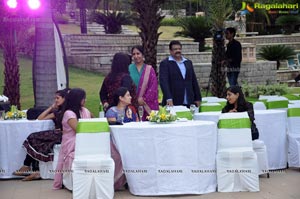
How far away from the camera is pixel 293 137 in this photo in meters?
9.77

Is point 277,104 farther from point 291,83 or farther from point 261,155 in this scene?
point 291,83

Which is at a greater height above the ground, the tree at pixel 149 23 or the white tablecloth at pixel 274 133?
the tree at pixel 149 23

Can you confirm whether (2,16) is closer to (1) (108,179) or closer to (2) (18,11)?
(2) (18,11)

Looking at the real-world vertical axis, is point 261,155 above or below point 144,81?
below

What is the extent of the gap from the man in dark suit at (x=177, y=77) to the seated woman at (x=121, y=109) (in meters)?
1.47

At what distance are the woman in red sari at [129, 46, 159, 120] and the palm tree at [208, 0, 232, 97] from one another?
23.6ft

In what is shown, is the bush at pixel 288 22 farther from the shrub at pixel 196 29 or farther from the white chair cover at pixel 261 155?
the white chair cover at pixel 261 155

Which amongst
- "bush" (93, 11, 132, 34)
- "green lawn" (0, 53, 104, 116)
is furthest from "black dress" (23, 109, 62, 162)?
"bush" (93, 11, 132, 34)

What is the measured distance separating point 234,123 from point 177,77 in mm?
2244

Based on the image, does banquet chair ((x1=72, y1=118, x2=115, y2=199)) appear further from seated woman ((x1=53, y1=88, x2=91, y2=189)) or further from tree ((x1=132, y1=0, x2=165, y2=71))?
tree ((x1=132, y1=0, x2=165, y2=71))

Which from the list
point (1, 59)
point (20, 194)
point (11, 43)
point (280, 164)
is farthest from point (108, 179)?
point (1, 59)

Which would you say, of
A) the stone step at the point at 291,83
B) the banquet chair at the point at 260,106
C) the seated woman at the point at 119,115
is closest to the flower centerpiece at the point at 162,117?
the seated woman at the point at 119,115

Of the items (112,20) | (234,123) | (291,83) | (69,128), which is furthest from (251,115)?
(112,20)

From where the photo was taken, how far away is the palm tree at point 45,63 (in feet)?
41.2
